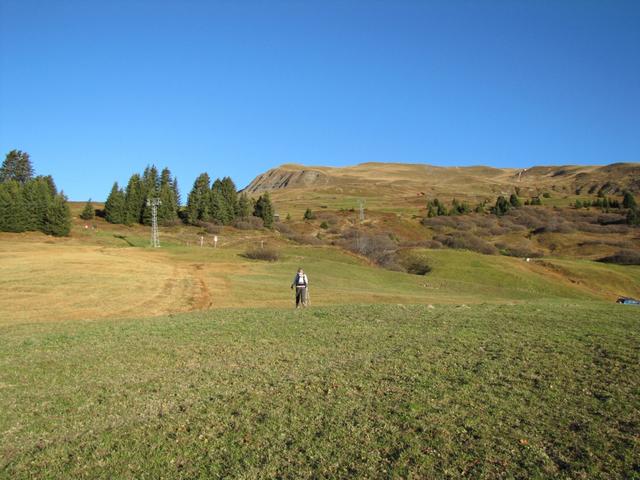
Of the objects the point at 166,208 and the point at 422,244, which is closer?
the point at 422,244

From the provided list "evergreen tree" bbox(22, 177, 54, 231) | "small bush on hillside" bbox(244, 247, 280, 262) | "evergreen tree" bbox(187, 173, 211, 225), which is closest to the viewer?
"small bush on hillside" bbox(244, 247, 280, 262)

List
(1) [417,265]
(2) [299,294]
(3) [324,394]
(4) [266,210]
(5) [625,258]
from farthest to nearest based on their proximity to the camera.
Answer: (4) [266,210]
(5) [625,258]
(1) [417,265]
(2) [299,294]
(3) [324,394]

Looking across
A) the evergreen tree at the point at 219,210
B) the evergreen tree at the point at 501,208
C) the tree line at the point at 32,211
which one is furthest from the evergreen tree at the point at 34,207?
the evergreen tree at the point at 501,208

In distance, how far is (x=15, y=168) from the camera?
122188mm

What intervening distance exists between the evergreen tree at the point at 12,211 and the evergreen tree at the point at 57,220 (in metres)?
3.82

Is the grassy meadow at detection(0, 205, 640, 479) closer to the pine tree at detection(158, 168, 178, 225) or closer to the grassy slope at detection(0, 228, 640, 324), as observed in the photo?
the grassy slope at detection(0, 228, 640, 324)

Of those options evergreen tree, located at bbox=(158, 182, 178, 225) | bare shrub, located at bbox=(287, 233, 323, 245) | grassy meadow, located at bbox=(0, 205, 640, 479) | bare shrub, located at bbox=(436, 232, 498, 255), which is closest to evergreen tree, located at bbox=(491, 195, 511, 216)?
bare shrub, located at bbox=(436, 232, 498, 255)

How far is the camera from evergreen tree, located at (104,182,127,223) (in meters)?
109

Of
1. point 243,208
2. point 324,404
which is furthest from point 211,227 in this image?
point 324,404

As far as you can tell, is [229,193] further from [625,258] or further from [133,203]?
[625,258]

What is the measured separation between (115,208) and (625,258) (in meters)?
96.6

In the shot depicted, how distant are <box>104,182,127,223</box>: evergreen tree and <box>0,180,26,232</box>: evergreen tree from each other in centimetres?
2091

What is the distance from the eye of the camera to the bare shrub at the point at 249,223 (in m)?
110

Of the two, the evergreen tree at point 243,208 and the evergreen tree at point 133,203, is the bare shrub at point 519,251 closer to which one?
the evergreen tree at point 243,208
